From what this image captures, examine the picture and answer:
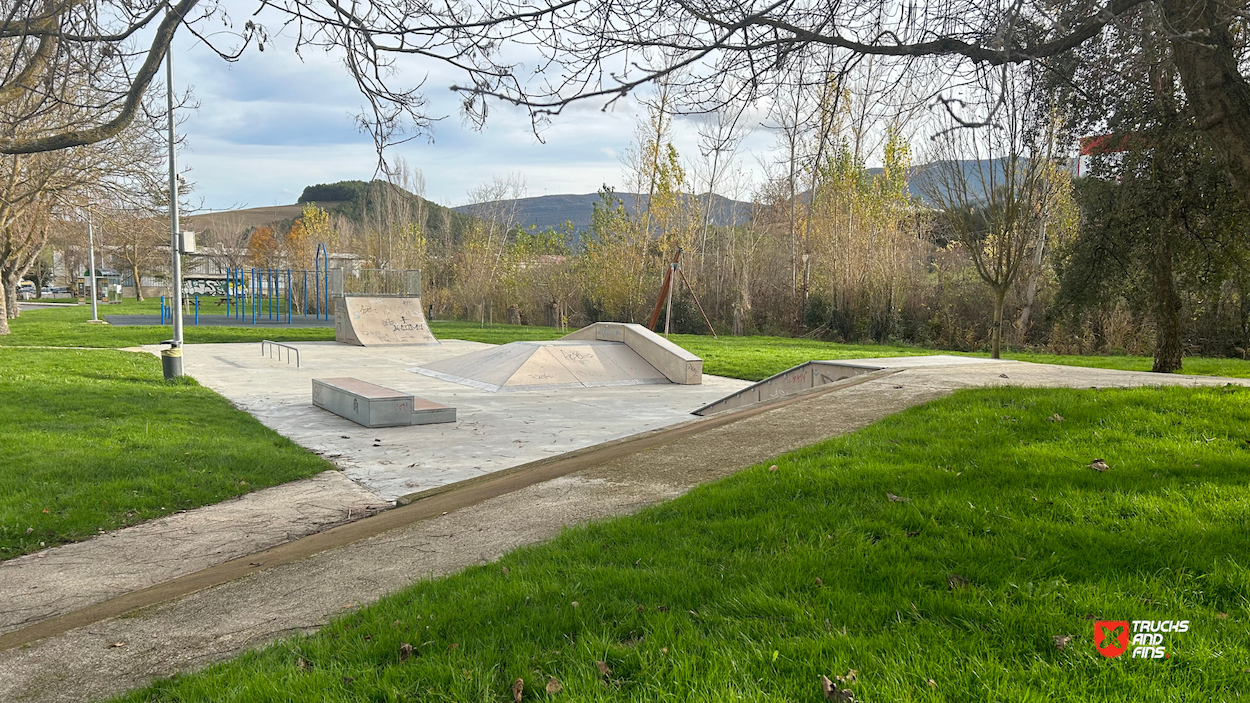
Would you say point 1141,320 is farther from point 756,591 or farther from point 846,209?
point 756,591

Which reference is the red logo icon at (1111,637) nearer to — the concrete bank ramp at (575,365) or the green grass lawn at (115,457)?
the green grass lawn at (115,457)

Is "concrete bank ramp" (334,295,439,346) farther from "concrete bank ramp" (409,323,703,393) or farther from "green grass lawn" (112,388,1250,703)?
"green grass lawn" (112,388,1250,703)

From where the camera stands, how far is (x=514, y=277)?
3703 centimetres

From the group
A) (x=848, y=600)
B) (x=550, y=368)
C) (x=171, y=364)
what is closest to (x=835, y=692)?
(x=848, y=600)

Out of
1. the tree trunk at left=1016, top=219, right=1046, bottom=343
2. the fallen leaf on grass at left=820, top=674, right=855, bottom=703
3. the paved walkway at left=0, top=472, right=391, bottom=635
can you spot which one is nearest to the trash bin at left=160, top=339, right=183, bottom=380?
the paved walkway at left=0, top=472, right=391, bottom=635

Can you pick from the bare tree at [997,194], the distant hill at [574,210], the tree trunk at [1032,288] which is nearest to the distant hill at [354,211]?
the distant hill at [574,210]

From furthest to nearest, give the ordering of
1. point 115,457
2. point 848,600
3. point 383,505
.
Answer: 1. point 115,457
2. point 383,505
3. point 848,600

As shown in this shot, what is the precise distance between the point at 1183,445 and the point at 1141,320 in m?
18.0

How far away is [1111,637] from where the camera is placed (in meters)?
2.66

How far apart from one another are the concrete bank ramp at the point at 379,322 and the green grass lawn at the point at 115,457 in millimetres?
12823

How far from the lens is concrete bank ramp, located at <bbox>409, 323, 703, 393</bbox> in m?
14.5

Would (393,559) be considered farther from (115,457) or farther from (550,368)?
(550,368)

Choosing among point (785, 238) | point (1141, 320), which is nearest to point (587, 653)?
point (1141, 320)

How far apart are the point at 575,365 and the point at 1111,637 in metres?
13.0
